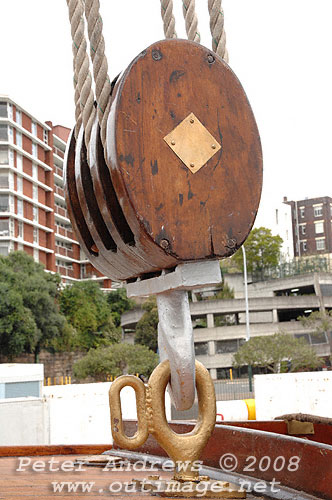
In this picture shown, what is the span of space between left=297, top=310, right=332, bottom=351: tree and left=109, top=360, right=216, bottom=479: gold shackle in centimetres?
3454

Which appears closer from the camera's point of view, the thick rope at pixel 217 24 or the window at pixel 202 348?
the thick rope at pixel 217 24

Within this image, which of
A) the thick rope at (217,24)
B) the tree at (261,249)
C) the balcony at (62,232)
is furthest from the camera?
the balcony at (62,232)

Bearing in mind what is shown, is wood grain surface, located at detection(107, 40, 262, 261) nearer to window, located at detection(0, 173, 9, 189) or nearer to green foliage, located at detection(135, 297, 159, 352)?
green foliage, located at detection(135, 297, 159, 352)

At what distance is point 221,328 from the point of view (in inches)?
1454

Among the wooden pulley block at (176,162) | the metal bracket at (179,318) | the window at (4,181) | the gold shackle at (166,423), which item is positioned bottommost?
the gold shackle at (166,423)

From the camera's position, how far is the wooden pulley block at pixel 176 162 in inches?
57.6

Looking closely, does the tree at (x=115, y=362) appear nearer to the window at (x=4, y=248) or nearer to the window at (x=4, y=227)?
the window at (x=4, y=248)

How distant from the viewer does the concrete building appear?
3622 cm

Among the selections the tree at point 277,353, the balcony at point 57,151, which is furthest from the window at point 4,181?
the tree at point 277,353

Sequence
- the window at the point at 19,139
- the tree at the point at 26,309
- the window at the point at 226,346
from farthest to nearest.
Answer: the window at the point at 19,139 → the window at the point at 226,346 → the tree at the point at 26,309

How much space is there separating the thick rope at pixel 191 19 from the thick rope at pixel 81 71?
31 centimetres

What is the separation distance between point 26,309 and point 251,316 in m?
15.0

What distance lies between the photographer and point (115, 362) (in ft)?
83.8

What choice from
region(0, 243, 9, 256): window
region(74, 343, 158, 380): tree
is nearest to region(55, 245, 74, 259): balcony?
region(0, 243, 9, 256): window
